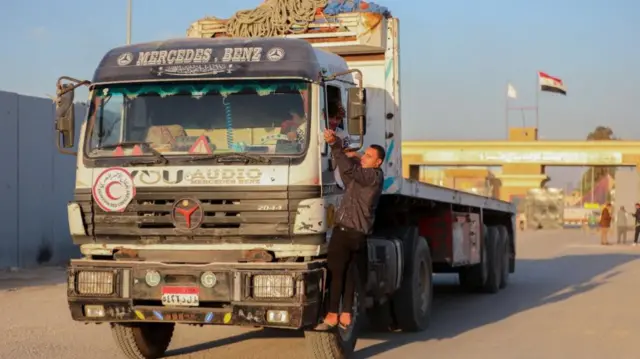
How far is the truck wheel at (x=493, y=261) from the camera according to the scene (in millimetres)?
16453

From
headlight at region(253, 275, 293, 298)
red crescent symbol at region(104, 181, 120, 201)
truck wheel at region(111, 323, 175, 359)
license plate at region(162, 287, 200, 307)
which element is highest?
red crescent symbol at region(104, 181, 120, 201)

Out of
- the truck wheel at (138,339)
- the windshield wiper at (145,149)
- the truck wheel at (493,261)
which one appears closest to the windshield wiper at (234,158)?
the windshield wiper at (145,149)

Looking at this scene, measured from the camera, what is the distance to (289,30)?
11234 millimetres

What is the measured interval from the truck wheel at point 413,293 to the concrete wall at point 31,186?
10.9 m

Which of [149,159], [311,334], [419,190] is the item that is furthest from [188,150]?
[419,190]

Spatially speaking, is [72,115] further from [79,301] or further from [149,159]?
[79,301]

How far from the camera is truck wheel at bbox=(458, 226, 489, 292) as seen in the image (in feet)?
52.2

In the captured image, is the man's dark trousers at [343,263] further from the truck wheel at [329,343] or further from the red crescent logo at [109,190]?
the red crescent logo at [109,190]

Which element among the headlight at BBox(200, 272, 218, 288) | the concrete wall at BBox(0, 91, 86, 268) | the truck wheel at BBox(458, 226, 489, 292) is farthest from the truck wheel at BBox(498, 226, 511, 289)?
the headlight at BBox(200, 272, 218, 288)

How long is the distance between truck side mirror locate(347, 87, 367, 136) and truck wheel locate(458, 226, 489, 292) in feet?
24.9

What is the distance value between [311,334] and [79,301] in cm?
205

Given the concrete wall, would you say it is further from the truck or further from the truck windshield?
the truck windshield

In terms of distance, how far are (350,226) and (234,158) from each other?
1.20 m

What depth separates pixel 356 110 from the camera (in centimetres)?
849
